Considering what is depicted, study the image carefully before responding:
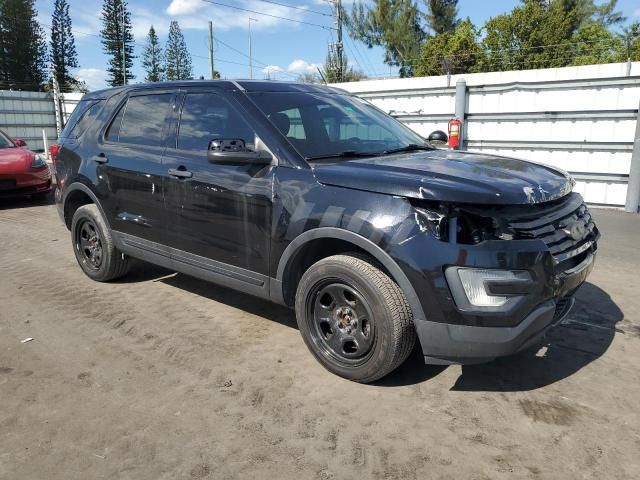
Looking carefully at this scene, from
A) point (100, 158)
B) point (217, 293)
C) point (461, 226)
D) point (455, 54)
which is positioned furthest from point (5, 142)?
point (455, 54)

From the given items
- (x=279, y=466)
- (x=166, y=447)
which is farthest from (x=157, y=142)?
(x=279, y=466)

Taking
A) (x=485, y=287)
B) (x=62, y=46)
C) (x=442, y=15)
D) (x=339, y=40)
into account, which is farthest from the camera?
(x=62, y=46)

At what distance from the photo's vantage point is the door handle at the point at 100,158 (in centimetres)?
474

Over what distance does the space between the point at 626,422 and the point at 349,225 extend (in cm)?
182

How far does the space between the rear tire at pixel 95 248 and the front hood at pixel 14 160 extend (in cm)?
483

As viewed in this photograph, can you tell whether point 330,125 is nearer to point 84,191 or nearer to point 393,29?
point 84,191

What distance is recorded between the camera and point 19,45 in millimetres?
56812

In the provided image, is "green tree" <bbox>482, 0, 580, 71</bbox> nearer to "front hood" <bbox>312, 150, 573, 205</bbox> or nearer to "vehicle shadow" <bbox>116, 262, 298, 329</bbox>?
"vehicle shadow" <bbox>116, 262, 298, 329</bbox>

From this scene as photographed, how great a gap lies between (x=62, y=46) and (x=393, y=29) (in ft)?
116

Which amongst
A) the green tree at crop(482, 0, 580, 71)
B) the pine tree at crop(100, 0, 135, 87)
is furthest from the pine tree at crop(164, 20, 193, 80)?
the green tree at crop(482, 0, 580, 71)

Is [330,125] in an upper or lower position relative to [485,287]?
upper

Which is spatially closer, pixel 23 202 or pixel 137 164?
pixel 137 164

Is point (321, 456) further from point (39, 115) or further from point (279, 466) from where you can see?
point (39, 115)

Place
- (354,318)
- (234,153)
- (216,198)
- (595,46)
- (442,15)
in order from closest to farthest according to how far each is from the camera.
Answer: (354,318) < (234,153) < (216,198) < (595,46) < (442,15)
